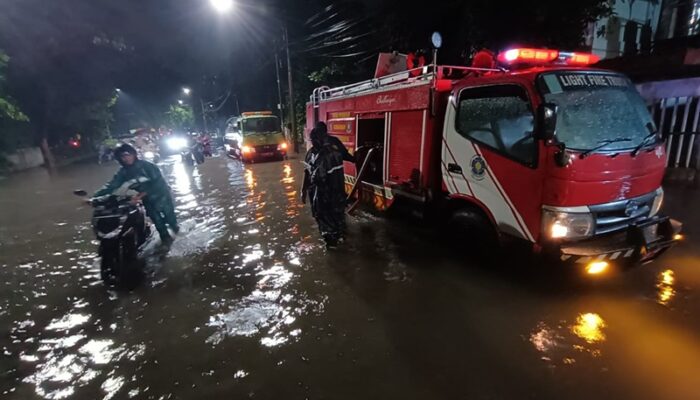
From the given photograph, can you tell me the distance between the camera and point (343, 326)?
345cm

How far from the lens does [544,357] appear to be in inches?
115

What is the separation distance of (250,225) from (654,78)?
9733mm

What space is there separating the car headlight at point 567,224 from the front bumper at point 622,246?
0.09m

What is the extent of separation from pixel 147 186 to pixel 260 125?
11.4 m

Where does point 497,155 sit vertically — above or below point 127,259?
above

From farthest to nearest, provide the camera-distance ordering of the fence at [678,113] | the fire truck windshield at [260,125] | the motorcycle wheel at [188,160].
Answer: the motorcycle wheel at [188,160], the fire truck windshield at [260,125], the fence at [678,113]

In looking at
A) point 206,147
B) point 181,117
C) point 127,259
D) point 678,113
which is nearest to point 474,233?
point 127,259

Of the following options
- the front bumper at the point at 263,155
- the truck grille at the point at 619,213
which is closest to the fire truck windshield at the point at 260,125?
the front bumper at the point at 263,155

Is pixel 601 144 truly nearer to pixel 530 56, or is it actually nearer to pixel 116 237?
pixel 530 56

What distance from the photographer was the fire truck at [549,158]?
3311 mm

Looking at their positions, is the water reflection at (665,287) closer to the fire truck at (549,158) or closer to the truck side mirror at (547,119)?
the fire truck at (549,158)

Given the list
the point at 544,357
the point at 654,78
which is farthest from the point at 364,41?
the point at 544,357

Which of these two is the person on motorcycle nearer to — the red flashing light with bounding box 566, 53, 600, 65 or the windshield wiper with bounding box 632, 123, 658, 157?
the red flashing light with bounding box 566, 53, 600, 65

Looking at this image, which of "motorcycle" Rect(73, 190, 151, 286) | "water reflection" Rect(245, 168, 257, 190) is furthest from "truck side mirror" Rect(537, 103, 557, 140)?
"water reflection" Rect(245, 168, 257, 190)
